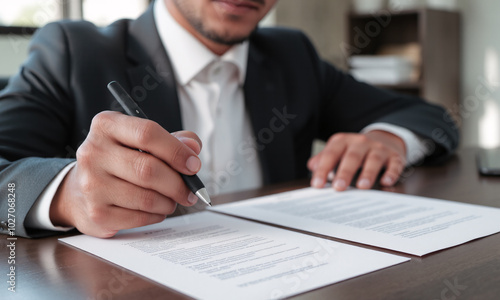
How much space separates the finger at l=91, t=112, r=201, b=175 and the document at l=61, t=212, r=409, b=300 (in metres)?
0.09

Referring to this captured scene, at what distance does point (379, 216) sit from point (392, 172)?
0.28 metres

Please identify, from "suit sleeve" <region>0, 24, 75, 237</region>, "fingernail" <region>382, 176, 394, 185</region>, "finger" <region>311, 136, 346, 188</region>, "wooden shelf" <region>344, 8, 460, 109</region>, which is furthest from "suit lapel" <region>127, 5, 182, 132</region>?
"wooden shelf" <region>344, 8, 460, 109</region>

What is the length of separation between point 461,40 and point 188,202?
8.67ft

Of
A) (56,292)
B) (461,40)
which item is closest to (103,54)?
(56,292)

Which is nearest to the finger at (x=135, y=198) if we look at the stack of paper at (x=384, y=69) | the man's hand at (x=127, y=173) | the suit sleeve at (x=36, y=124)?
the man's hand at (x=127, y=173)

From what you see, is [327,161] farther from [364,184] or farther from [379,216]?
[379,216]

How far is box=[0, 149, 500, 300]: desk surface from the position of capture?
406mm

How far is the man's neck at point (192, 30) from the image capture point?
3.84 feet

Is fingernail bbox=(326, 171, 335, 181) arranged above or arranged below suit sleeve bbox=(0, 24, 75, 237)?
below

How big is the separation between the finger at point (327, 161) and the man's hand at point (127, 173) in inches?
13.9

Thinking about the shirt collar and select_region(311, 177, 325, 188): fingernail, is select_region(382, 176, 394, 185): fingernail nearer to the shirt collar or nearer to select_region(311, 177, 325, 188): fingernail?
select_region(311, 177, 325, 188): fingernail

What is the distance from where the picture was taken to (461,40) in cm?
284

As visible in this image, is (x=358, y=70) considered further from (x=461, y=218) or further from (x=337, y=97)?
(x=461, y=218)

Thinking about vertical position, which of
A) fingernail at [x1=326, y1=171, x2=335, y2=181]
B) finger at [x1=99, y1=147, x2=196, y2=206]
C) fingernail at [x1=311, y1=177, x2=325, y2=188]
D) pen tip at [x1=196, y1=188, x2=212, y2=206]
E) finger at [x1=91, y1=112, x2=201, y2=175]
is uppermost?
finger at [x1=91, y1=112, x2=201, y2=175]
